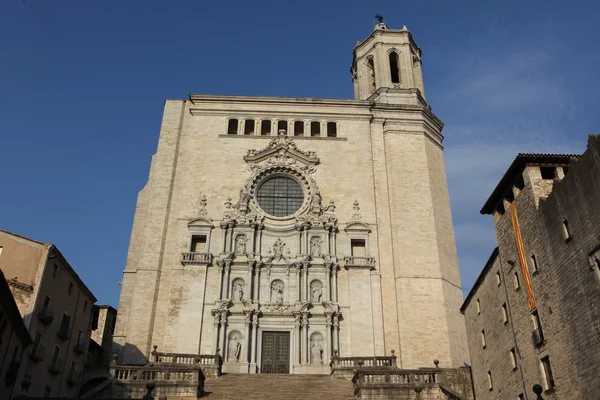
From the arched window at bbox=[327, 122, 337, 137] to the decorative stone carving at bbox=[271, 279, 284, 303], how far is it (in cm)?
990

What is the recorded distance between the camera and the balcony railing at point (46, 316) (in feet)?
71.3

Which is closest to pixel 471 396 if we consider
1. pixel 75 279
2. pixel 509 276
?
pixel 509 276

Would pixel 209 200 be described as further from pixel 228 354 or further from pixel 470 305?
pixel 470 305

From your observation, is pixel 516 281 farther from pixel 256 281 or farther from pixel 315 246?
pixel 256 281

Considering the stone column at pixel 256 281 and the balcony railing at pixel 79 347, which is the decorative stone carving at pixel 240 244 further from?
the balcony railing at pixel 79 347

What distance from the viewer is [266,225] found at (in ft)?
94.3

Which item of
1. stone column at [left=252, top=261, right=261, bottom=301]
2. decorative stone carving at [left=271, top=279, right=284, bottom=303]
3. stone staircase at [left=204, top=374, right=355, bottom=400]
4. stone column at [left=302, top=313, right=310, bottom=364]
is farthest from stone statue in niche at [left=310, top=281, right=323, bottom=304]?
stone staircase at [left=204, top=374, right=355, bottom=400]

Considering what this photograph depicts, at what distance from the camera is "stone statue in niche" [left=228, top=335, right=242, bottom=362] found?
2509cm

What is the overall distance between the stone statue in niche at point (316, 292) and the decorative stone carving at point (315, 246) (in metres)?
1.43

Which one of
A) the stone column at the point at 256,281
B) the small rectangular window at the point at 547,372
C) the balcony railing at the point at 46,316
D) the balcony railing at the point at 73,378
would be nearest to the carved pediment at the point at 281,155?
the stone column at the point at 256,281

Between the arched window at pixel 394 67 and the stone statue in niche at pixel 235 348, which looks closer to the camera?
the stone statue in niche at pixel 235 348

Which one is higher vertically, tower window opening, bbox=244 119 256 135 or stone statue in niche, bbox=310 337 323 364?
tower window opening, bbox=244 119 256 135

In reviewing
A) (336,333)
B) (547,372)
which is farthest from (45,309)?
(547,372)

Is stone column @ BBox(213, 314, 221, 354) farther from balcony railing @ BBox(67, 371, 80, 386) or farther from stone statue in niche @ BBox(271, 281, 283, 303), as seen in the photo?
balcony railing @ BBox(67, 371, 80, 386)
